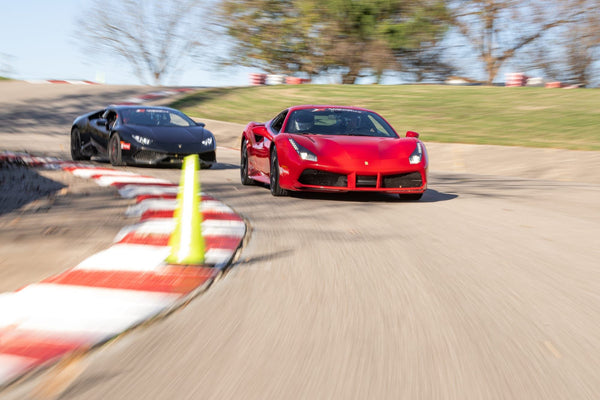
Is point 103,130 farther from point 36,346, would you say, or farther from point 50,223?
point 36,346

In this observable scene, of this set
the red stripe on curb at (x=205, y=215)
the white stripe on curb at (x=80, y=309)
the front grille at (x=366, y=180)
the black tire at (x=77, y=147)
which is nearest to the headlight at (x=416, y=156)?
the front grille at (x=366, y=180)

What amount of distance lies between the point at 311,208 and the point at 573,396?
19.8 ft

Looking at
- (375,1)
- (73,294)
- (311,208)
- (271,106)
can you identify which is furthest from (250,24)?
(73,294)

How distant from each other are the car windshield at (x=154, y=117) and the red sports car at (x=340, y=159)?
172 inches

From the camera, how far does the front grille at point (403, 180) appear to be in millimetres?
9539

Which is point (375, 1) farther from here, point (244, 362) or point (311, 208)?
point (244, 362)

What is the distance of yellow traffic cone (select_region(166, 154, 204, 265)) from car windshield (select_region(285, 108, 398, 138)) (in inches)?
195

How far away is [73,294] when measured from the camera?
4.48 m

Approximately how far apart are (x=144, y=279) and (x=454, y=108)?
2082 cm

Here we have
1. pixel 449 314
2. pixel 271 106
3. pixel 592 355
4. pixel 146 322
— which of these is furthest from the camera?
pixel 271 106

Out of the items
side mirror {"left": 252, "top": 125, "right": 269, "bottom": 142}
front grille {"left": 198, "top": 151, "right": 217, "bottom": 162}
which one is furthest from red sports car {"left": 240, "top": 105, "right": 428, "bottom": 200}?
front grille {"left": 198, "top": 151, "right": 217, "bottom": 162}

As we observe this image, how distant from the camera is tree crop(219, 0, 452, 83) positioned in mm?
41312

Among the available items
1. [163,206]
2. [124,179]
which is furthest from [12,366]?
[124,179]

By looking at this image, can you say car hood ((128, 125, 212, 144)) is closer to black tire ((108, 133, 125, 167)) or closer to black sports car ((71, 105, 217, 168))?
black sports car ((71, 105, 217, 168))
